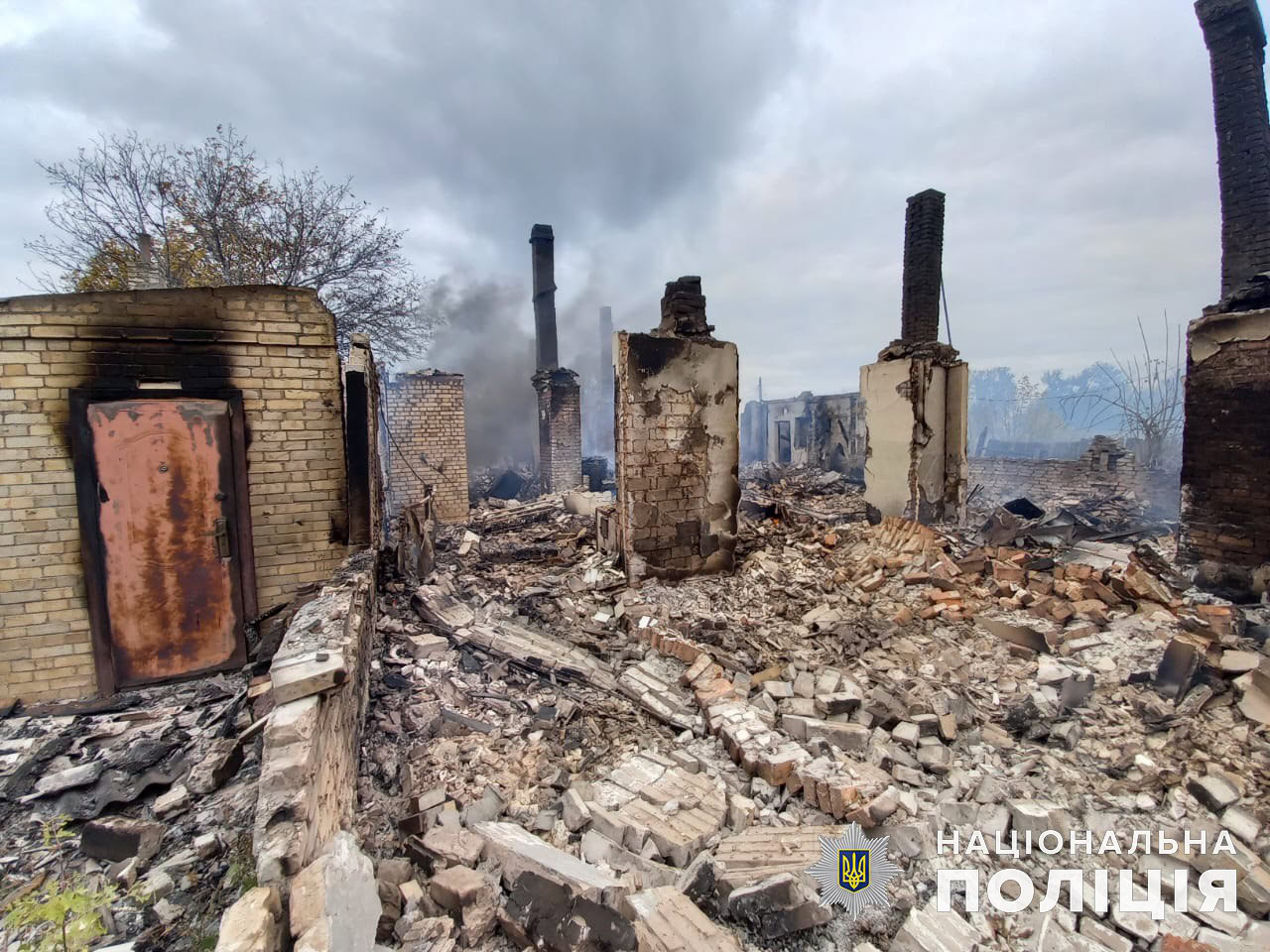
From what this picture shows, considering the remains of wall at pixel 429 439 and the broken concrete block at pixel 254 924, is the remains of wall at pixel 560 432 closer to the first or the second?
the remains of wall at pixel 429 439

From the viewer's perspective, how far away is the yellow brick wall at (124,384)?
12.4 feet

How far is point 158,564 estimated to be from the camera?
404cm

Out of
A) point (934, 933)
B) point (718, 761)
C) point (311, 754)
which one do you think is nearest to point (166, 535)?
point (311, 754)

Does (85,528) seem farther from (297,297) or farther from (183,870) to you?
(183,870)

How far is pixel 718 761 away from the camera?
142 inches

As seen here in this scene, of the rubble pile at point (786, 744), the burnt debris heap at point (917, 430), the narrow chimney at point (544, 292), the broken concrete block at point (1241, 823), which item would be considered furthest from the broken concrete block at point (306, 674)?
the narrow chimney at point (544, 292)

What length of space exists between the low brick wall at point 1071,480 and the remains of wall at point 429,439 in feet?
42.7

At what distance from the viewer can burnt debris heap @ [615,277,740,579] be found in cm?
608

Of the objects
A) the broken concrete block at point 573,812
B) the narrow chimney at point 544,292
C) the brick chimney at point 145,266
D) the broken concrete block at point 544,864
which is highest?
the narrow chimney at point 544,292

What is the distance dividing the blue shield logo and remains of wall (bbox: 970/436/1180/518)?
14242 millimetres

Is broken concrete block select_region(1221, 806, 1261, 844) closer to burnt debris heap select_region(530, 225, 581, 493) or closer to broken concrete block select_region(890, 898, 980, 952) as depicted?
broken concrete block select_region(890, 898, 980, 952)

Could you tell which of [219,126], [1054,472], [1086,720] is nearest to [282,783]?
[1086,720]

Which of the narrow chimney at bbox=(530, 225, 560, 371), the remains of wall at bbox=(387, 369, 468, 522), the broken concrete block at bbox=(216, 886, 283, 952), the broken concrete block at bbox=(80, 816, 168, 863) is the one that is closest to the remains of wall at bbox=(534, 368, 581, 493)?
the remains of wall at bbox=(387, 369, 468, 522)

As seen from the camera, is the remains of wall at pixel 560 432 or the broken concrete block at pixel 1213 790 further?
the remains of wall at pixel 560 432
